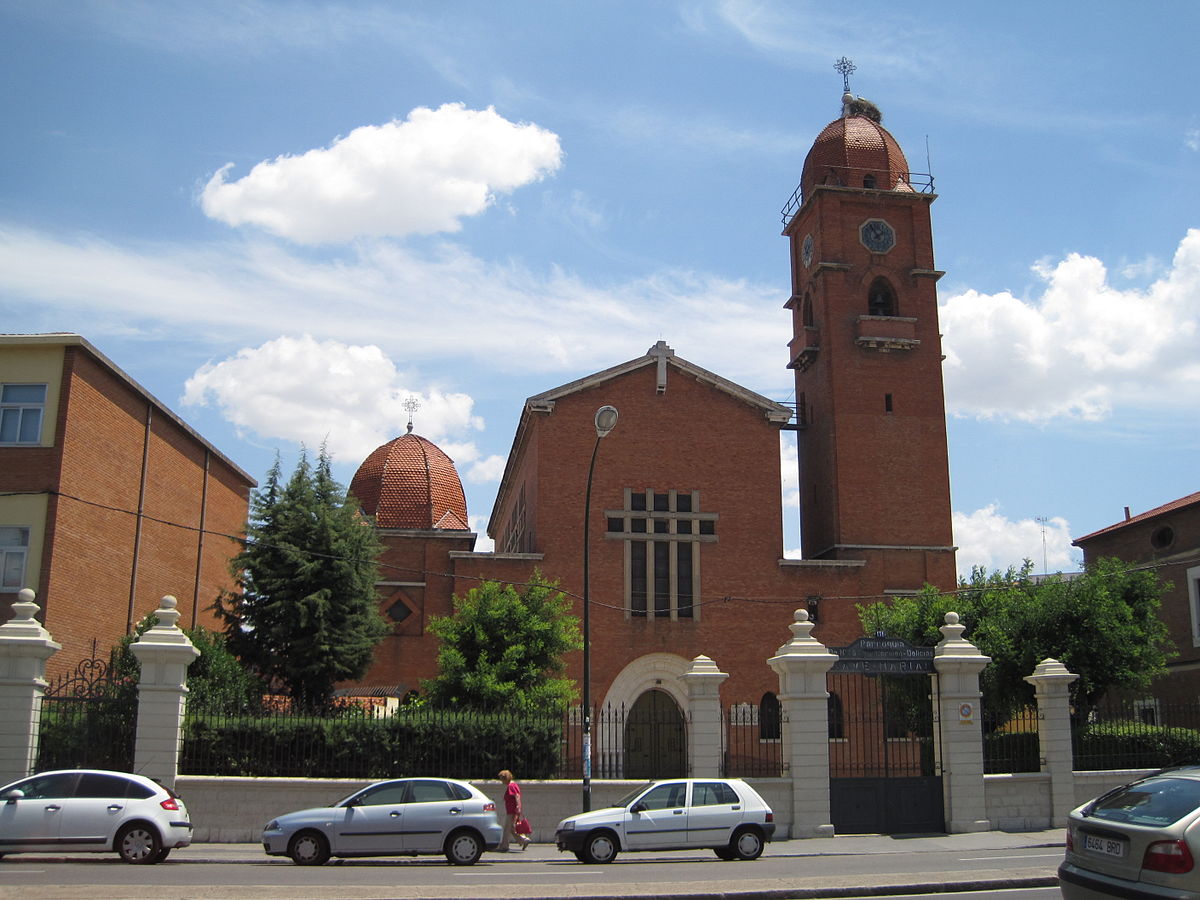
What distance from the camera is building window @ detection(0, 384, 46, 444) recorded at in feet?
86.3

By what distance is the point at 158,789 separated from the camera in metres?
16.0

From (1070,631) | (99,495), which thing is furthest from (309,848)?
(1070,631)

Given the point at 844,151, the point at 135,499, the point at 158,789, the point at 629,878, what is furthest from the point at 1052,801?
the point at 844,151

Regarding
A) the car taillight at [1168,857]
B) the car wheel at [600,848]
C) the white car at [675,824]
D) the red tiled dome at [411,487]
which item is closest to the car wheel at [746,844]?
the white car at [675,824]

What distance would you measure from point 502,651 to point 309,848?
1240 cm

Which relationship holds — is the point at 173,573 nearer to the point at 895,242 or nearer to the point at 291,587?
the point at 291,587

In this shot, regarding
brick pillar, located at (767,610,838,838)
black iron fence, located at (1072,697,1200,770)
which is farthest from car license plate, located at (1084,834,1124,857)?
black iron fence, located at (1072,697,1200,770)

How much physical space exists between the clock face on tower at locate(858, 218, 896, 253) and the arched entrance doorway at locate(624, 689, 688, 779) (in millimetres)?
17911

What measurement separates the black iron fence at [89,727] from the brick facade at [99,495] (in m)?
6.14

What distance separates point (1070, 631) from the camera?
93.7 feet

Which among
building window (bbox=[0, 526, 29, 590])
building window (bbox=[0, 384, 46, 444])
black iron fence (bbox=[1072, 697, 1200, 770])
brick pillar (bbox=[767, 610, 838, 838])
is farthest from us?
building window (bbox=[0, 384, 46, 444])

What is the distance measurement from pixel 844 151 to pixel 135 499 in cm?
2767

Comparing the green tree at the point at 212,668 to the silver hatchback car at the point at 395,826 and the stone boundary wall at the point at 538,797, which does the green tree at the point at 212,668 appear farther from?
the silver hatchback car at the point at 395,826

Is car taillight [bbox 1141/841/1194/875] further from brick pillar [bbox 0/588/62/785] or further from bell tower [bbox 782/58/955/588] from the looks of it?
bell tower [bbox 782/58/955/588]
